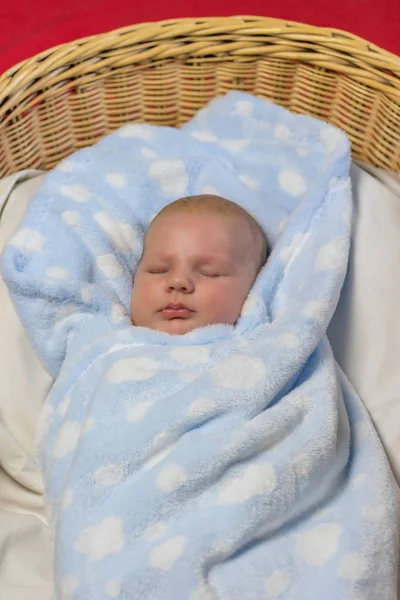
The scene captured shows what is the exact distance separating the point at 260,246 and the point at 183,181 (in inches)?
8.4

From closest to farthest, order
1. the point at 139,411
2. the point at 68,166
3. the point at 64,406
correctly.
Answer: the point at 139,411 < the point at 64,406 < the point at 68,166

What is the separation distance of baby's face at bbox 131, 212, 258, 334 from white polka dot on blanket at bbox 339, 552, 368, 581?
1.23 feet

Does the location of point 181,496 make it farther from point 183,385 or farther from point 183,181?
point 183,181

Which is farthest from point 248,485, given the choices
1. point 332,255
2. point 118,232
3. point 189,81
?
point 189,81

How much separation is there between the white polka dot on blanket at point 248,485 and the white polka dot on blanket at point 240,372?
10 centimetres

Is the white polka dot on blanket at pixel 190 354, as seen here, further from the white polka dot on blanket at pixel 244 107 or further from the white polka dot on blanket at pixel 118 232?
the white polka dot on blanket at pixel 244 107

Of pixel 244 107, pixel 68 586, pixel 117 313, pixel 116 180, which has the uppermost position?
pixel 244 107

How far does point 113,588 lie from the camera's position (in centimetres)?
79

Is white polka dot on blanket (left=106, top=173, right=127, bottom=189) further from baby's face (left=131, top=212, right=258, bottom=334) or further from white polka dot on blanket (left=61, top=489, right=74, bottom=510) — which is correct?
white polka dot on blanket (left=61, top=489, right=74, bottom=510)

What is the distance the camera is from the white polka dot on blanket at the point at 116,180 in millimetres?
1230

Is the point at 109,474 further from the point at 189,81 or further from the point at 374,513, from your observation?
the point at 189,81

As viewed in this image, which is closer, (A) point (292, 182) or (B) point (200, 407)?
(B) point (200, 407)

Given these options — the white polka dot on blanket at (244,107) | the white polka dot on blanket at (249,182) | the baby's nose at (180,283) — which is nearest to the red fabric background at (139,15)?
the white polka dot on blanket at (244,107)

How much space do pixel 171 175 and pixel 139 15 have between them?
36.7 inches
